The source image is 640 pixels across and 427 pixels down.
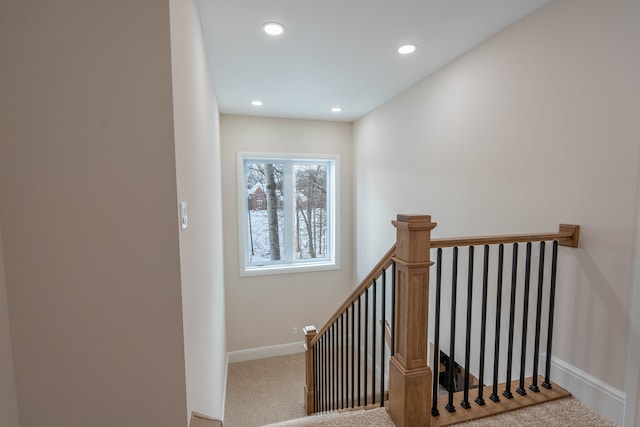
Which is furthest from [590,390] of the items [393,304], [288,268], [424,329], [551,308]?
[288,268]

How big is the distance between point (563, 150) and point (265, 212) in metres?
3.56

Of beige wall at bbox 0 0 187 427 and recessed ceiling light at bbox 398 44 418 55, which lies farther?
recessed ceiling light at bbox 398 44 418 55

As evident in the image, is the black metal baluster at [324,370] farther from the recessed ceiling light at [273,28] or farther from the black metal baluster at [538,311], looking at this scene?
the recessed ceiling light at [273,28]

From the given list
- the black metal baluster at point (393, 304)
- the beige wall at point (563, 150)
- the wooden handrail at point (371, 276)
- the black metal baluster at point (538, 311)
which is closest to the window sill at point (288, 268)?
the wooden handrail at point (371, 276)

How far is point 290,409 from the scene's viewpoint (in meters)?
3.33

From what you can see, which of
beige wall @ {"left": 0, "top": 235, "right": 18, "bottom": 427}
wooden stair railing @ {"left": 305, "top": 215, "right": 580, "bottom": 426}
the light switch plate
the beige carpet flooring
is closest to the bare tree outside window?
the beige carpet flooring

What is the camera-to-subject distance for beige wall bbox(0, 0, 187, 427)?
3.22 ft

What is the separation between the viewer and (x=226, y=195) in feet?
13.5

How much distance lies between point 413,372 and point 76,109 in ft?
5.75

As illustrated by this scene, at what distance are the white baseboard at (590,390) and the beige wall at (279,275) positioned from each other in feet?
10.2

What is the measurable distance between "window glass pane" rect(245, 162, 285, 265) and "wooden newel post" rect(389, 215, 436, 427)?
322 centimetres

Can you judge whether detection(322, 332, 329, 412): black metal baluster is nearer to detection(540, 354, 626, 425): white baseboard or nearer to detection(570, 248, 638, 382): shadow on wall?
detection(540, 354, 626, 425): white baseboard

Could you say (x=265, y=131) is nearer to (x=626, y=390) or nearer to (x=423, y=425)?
(x=423, y=425)

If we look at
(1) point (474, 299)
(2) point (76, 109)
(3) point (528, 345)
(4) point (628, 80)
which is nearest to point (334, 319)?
(1) point (474, 299)
